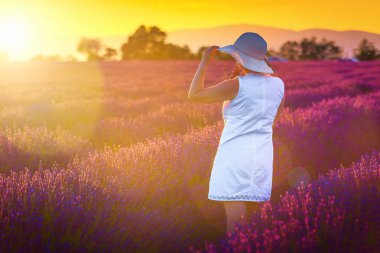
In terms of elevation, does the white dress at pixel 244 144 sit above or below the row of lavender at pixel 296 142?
above

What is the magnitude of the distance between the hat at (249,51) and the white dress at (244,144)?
6 centimetres

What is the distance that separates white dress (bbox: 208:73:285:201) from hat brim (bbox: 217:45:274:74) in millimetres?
59

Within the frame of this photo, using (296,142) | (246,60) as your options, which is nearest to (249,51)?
(246,60)

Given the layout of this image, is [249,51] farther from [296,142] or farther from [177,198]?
[296,142]

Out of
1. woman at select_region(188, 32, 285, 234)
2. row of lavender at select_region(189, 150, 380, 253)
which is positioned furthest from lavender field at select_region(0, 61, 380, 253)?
woman at select_region(188, 32, 285, 234)

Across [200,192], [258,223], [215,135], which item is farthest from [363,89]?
[258,223]

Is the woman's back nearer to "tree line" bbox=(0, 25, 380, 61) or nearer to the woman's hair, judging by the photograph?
the woman's hair

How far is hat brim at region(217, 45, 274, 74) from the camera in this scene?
3.04 m

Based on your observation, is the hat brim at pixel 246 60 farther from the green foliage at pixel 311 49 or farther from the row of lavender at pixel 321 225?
the green foliage at pixel 311 49

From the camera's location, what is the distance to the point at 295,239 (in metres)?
2.65

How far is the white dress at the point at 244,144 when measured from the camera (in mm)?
3072

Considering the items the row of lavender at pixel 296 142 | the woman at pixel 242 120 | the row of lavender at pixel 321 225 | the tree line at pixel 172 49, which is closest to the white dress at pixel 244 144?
the woman at pixel 242 120

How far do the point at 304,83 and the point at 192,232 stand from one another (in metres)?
13.0

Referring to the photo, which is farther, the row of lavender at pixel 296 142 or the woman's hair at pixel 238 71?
the row of lavender at pixel 296 142
